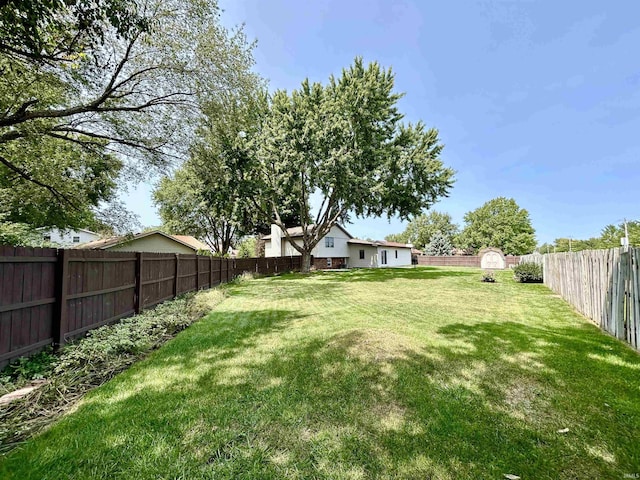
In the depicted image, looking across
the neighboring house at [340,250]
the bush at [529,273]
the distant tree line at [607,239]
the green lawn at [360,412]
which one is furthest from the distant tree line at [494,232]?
the green lawn at [360,412]

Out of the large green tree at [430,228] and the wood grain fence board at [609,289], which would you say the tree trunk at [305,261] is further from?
the large green tree at [430,228]

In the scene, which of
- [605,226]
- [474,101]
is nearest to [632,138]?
[474,101]

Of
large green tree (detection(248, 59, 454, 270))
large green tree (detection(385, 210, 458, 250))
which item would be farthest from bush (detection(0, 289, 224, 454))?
large green tree (detection(385, 210, 458, 250))

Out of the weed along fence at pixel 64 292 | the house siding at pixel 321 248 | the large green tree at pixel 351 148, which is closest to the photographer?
the weed along fence at pixel 64 292

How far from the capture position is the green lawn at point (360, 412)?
6.71 feet

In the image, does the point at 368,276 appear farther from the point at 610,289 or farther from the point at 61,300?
the point at 61,300

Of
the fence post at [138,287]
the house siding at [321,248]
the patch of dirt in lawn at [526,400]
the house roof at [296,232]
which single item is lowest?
the patch of dirt in lawn at [526,400]

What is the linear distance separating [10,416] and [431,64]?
15.5m

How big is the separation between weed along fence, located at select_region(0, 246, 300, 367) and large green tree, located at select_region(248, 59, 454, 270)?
1187 centimetres

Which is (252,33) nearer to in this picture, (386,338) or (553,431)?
(386,338)

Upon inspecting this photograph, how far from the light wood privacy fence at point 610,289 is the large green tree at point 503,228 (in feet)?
154

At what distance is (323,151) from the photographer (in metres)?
17.4

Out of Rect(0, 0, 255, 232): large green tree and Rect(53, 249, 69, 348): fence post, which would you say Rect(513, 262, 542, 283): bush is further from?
Rect(53, 249, 69, 348): fence post

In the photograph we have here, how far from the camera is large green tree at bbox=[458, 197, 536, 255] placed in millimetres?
48000
